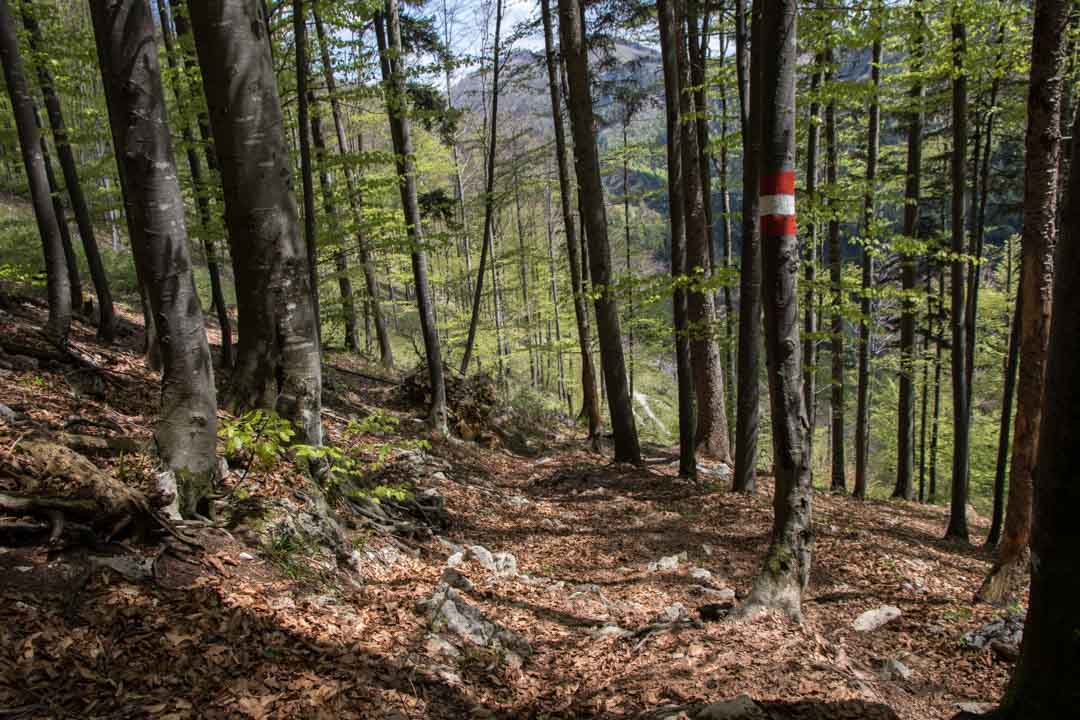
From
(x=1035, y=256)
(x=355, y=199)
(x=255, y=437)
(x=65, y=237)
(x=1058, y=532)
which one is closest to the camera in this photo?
(x=1058, y=532)

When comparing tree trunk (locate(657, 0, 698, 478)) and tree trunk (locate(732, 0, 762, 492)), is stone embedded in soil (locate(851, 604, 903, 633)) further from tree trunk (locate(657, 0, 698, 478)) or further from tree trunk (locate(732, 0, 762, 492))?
tree trunk (locate(657, 0, 698, 478))

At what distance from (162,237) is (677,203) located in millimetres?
7004

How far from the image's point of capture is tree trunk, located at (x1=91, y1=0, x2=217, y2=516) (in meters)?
3.34

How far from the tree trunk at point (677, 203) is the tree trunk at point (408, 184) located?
12.8 feet

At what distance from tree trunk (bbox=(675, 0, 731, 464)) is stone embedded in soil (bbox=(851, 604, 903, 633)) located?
4.39 m

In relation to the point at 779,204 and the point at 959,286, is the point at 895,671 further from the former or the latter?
the point at 959,286

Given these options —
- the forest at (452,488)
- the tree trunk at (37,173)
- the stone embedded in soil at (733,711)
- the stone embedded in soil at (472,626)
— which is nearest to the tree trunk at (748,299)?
the forest at (452,488)

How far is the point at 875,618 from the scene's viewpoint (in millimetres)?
4535

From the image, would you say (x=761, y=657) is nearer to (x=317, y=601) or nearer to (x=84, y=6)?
(x=317, y=601)

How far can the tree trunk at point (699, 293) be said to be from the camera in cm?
964

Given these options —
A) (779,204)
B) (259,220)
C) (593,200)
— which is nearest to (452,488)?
(259,220)

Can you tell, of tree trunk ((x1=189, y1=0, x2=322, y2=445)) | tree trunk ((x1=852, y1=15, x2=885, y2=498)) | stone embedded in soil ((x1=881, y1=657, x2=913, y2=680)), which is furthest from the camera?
tree trunk ((x1=852, y1=15, x2=885, y2=498))

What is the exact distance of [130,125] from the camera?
3357 mm

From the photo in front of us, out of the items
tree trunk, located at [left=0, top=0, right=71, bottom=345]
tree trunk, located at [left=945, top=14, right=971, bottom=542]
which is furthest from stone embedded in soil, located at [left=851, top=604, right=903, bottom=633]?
tree trunk, located at [left=0, top=0, right=71, bottom=345]
